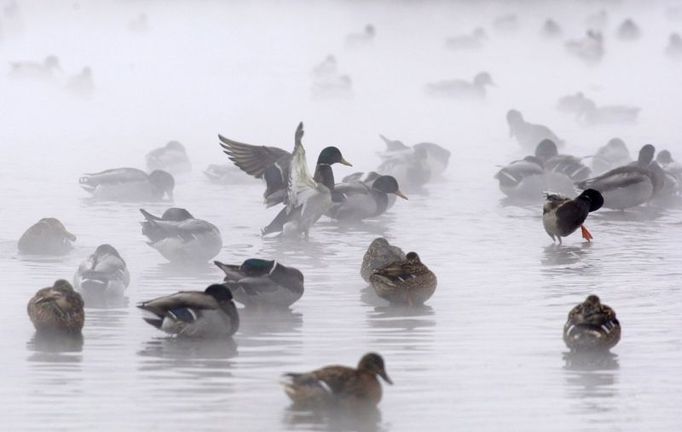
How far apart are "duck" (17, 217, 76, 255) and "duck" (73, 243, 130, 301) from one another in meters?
2.36

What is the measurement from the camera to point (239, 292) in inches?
516

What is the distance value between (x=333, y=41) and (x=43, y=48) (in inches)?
417

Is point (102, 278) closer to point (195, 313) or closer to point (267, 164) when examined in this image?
point (195, 313)

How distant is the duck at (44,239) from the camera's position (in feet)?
52.5

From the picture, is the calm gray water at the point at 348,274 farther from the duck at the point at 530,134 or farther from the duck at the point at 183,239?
the duck at the point at 530,134

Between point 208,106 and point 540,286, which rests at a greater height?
point 208,106

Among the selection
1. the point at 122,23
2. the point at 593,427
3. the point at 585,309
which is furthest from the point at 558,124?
the point at 122,23

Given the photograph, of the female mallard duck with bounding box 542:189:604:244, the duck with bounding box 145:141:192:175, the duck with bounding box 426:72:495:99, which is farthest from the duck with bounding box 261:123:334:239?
the duck with bounding box 426:72:495:99

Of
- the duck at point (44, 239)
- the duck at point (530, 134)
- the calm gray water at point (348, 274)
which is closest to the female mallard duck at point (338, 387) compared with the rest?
the calm gray water at point (348, 274)

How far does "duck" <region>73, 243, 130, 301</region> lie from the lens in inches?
526

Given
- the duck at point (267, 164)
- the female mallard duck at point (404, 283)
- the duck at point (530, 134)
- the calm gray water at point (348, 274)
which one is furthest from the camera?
the duck at point (530, 134)

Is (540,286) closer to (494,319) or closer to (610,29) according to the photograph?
(494,319)

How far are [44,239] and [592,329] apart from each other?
6.85 m

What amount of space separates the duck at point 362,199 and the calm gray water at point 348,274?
301mm
